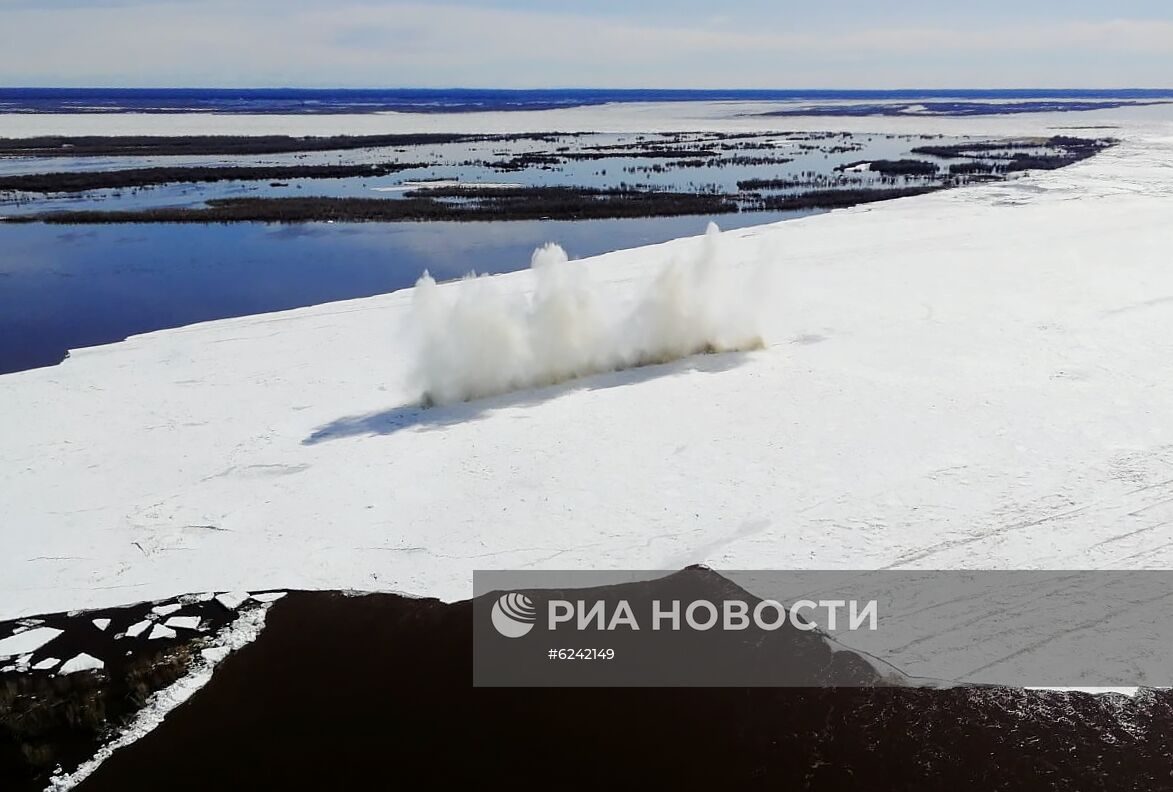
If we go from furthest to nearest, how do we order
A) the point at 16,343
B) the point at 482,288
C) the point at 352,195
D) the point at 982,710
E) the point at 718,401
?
1. the point at 352,195
2. the point at 16,343
3. the point at 482,288
4. the point at 718,401
5. the point at 982,710

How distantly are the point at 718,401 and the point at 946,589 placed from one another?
6.22 metres

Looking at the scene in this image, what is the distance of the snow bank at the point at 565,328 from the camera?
16.2 metres

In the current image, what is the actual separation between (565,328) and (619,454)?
4.33m

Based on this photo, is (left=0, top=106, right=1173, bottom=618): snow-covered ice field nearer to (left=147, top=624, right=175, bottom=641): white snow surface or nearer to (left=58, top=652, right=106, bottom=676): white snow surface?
(left=147, top=624, right=175, bottom=641): white snow surface

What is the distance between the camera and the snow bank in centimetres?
1620

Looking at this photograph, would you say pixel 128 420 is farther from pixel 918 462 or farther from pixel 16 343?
pixel 918 462

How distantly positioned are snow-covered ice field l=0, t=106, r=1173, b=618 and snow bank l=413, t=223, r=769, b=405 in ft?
2.13

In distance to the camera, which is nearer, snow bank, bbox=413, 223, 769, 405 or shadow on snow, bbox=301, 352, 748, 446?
shadow on snow, bbox=301, 352, 748, 446

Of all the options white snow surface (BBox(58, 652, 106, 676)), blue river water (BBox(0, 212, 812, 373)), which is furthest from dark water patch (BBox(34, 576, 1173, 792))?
blue river water (BBox(0, 212, 812, 373))

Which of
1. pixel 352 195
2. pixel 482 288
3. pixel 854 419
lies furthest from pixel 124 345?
pixel 352 195

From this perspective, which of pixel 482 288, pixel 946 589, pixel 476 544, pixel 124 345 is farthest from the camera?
pixel 124 345

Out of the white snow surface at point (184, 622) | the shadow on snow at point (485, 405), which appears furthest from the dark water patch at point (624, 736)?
the shadow on snow at point (485, 405)

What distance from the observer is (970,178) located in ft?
166

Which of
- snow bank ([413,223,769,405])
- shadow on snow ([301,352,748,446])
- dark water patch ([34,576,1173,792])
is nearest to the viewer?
dark water patch ([34,576,1173,792])
